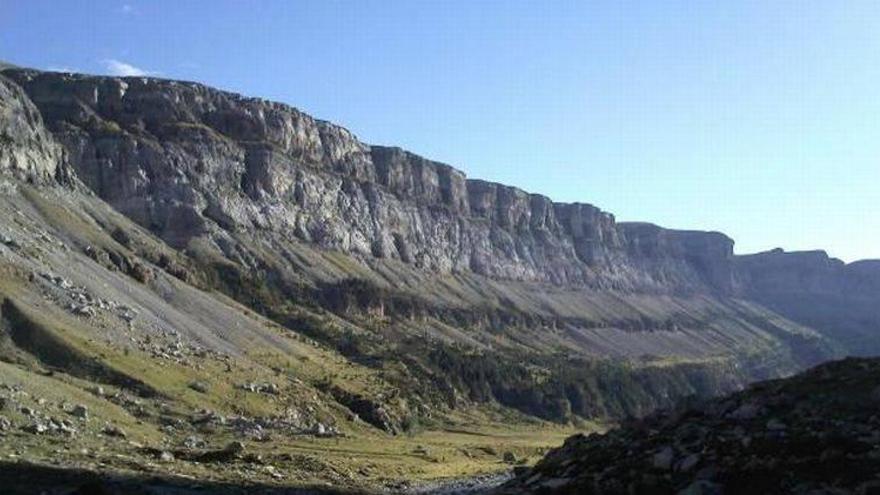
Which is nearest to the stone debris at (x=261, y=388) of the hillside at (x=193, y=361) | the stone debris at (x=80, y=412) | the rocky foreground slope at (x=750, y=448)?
the hillside at (x=193, y=361)

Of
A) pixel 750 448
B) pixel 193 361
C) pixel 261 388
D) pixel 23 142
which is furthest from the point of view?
pixel 23 142

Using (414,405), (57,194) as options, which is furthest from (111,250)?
(414,405)

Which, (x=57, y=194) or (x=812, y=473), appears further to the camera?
(x=57, y=194)

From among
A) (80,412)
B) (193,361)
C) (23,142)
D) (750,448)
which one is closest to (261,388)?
(193,361)

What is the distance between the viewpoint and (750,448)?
23.6 meters

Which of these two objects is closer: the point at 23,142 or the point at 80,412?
the point at 80,412

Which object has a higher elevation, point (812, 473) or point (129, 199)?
point (129, 199)

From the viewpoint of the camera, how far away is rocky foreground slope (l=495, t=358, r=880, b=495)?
71.3 feet

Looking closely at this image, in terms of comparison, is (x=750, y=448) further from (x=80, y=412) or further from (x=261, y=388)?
(x=261, y=388)

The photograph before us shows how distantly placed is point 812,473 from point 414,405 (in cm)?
11515

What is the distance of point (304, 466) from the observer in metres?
56.9

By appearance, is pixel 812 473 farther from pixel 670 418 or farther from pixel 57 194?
pixel 57 194

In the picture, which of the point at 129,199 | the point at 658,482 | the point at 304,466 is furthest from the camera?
the point at 129,199

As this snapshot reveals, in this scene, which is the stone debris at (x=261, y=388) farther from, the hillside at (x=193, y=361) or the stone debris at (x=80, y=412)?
the stone debris at (x=80, y=412)
